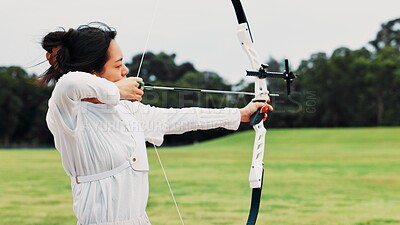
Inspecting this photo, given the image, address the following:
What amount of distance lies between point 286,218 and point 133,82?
3.86m

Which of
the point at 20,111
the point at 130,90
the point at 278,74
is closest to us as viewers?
the point at 130,90

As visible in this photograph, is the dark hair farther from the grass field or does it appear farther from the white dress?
the grass field

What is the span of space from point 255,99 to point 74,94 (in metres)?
0.75

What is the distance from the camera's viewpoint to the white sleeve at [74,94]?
1631 millimetres

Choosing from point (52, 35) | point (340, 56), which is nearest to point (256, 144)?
point (52, 35)

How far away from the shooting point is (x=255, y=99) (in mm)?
2189

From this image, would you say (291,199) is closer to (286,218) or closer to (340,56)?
(286,218)

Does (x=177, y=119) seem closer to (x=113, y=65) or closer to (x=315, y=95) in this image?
(x=113, y=65)

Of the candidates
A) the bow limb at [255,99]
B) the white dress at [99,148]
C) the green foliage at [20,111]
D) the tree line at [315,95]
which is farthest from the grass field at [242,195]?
the green foliage at [20,111]

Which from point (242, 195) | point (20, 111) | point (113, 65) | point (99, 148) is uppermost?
point (113, 65)

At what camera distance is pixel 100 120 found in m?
1.83

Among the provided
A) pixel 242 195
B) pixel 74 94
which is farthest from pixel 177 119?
pixel 242 195

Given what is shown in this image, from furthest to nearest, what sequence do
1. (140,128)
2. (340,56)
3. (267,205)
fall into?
(340,56)
(267,205)
(140,128)

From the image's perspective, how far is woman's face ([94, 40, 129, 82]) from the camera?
6.07 ft
